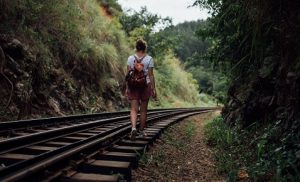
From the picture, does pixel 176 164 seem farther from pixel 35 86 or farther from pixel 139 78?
pixel 35 86

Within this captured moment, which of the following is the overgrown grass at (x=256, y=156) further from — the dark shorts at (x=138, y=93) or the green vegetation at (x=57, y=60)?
the green vegetation at (x=57, y=60)

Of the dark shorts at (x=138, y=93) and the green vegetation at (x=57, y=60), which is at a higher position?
the green vegetation at (x=57, y=60)

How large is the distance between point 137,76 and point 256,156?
2482 millimetres

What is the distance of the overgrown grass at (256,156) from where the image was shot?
4.27 meters

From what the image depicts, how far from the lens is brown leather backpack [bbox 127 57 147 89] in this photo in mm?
6750

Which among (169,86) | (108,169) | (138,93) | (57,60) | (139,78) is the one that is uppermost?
(57,60)

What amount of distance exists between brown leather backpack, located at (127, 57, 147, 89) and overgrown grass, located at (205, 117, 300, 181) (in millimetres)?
1871

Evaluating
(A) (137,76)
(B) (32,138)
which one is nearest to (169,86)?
(A) (137,76)

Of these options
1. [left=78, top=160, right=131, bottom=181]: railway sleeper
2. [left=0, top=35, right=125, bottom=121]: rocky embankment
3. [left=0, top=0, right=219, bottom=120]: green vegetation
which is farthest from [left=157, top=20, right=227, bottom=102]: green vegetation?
[left=78, top=160, right=131, bottom=181]: railway sleeper

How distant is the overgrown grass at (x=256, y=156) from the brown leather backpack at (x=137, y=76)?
1.87 m

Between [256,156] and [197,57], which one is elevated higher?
[197,57]

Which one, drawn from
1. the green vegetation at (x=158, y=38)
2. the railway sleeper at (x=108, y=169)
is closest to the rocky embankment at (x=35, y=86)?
the railway sleeper at (x=108, y=169)

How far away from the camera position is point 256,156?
5918mm

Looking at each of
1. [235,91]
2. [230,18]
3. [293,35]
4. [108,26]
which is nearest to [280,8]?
[293,35]
